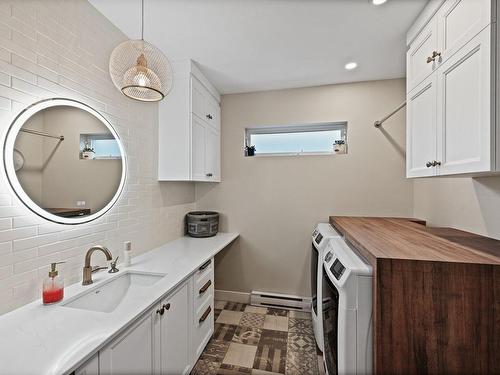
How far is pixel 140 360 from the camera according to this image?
1049mm

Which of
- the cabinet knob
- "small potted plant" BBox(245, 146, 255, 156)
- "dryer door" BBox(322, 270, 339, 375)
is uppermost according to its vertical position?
the cabinet knob

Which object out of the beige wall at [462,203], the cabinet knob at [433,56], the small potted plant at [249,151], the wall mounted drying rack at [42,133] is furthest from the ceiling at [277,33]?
the beige wall at [462,203]

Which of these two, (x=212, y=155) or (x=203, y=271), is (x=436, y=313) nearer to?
(x=203, y=271)

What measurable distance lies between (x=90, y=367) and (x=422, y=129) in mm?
2117

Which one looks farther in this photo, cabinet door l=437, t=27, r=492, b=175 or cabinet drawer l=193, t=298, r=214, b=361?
cabinet drawer l=193, t=298, r=214, b=361

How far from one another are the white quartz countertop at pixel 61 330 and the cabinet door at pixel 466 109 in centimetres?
169

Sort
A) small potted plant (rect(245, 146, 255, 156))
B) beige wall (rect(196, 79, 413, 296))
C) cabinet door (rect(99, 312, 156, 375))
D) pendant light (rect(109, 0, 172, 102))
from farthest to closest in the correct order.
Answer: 1. small potted plant (rect(245, 146, 255, 156))
2. beige wall (rect(196, 79, 413, 296))
3. pendant light (rect(109, 0, 172, 102))
4. cabinet door (rect(99, 312, 156, 375))

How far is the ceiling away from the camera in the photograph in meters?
1.41

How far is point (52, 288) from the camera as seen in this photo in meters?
1.09

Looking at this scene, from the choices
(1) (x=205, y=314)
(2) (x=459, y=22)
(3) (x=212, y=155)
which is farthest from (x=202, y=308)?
(2) (x=459, y=22)

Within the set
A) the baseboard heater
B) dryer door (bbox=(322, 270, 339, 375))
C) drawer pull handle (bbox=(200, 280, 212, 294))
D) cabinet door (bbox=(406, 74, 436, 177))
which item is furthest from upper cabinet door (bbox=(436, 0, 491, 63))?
A: the baseboard heater

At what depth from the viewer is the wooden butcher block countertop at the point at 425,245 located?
3.25 feet

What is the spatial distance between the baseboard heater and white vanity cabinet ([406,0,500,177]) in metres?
1.75

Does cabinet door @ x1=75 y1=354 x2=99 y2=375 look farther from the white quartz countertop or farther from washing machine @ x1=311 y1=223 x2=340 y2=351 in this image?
washing machine @ x1=311 y1=223 x2=340 y2=351
